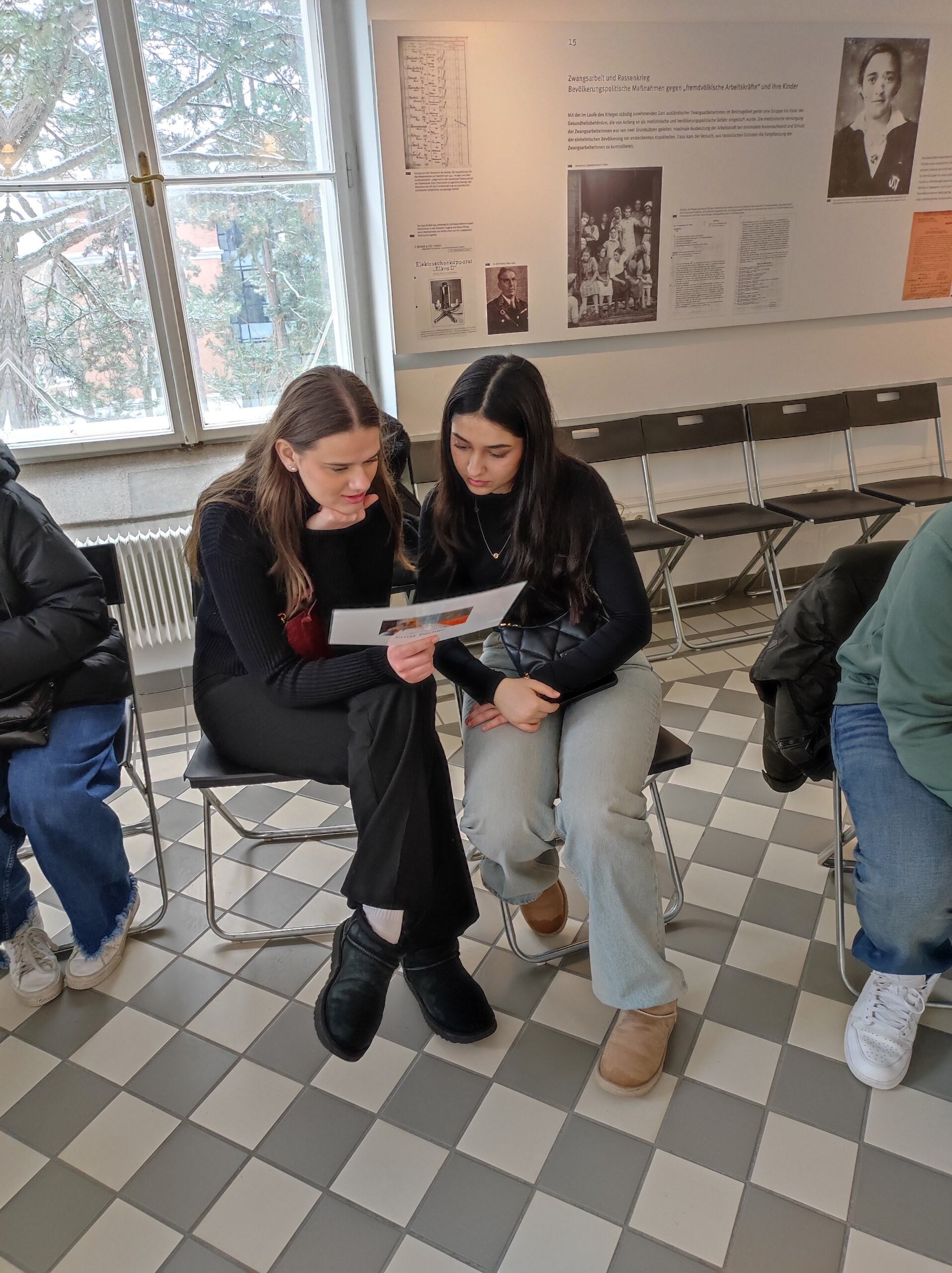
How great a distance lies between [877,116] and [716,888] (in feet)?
11.1

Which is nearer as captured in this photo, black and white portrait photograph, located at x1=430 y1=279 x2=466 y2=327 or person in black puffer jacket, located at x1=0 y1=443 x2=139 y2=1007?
person in black puffer jacket, located at x1=0 y1=443 x2=139 y2=1007

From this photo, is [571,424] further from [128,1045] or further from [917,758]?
[128,1045]

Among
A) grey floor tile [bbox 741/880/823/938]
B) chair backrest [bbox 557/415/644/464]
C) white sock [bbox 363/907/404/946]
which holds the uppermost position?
chair backrest [bbox 557/415/644/464]

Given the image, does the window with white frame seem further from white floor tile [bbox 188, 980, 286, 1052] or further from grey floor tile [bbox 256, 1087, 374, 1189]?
grey floor tile [bbox 256, 1087, 374, 1189]

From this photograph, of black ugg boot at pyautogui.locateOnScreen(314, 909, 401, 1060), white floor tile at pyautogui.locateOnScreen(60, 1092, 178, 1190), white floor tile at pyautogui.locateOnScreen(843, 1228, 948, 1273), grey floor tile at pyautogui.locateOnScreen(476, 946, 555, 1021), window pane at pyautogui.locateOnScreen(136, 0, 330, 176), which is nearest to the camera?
white floor tile at pyautogui.locateOnScreen(843, 1228, 948, 1273)

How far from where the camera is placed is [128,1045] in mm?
1859

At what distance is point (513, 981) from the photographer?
6.49 feet

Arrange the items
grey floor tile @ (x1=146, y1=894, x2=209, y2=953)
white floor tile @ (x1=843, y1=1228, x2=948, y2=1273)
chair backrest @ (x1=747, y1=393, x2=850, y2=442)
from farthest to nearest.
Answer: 1. chair backrest @ (x1=747, y1=393, x2=850, y2=442)
2. grey floor tile @ (x1=146, y1=894, x2=209, y2=953)
3. white floor tile @ (x1=843, y1=1228, x2=948, y2=1273)

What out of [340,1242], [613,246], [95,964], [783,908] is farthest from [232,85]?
[340,1242]

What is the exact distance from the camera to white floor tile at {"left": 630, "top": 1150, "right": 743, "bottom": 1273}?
55.9 inches

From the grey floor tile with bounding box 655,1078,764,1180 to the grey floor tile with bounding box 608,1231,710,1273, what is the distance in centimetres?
17

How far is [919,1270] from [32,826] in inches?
72.5

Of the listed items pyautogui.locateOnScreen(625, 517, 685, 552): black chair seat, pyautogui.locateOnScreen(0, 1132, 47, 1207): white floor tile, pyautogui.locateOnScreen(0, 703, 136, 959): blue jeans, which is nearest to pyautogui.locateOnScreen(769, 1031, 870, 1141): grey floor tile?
pyautogui.locateOnScreen(0, 1132, 47, 1207): white floor tile

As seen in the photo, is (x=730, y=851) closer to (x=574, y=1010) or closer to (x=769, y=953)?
(x=769, y=953)
